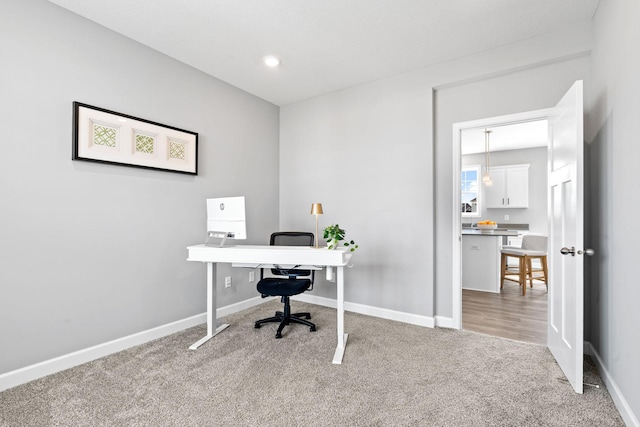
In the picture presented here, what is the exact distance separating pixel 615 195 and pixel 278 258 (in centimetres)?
227

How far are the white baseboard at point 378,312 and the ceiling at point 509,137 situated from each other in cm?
306

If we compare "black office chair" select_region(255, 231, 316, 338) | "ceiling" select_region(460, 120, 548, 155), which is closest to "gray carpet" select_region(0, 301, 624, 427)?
"black office chair" select_region(255, 231, 316, 338)

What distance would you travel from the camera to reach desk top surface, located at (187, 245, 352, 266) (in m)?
2.32

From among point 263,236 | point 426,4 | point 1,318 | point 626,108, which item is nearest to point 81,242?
point 1,318

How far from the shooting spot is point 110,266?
A: 2.40m

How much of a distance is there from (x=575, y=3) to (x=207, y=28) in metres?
2.73

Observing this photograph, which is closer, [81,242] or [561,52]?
[81,242]

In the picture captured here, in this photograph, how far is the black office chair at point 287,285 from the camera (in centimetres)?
272

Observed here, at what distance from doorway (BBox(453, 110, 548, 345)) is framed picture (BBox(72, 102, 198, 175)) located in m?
2.67

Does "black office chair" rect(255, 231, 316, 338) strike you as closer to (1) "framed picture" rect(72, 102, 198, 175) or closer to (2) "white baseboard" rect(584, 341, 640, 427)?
(1) "framed picture" rect(72, 102, 198, 175)

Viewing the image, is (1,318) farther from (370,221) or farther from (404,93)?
(404,93)

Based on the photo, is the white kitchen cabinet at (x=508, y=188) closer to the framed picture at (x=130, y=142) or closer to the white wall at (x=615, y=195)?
the white wall at (x=615, y=195)

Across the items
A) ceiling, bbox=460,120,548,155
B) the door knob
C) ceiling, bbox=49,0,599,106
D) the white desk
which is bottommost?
the white desk

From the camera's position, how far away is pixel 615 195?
5.96ft
